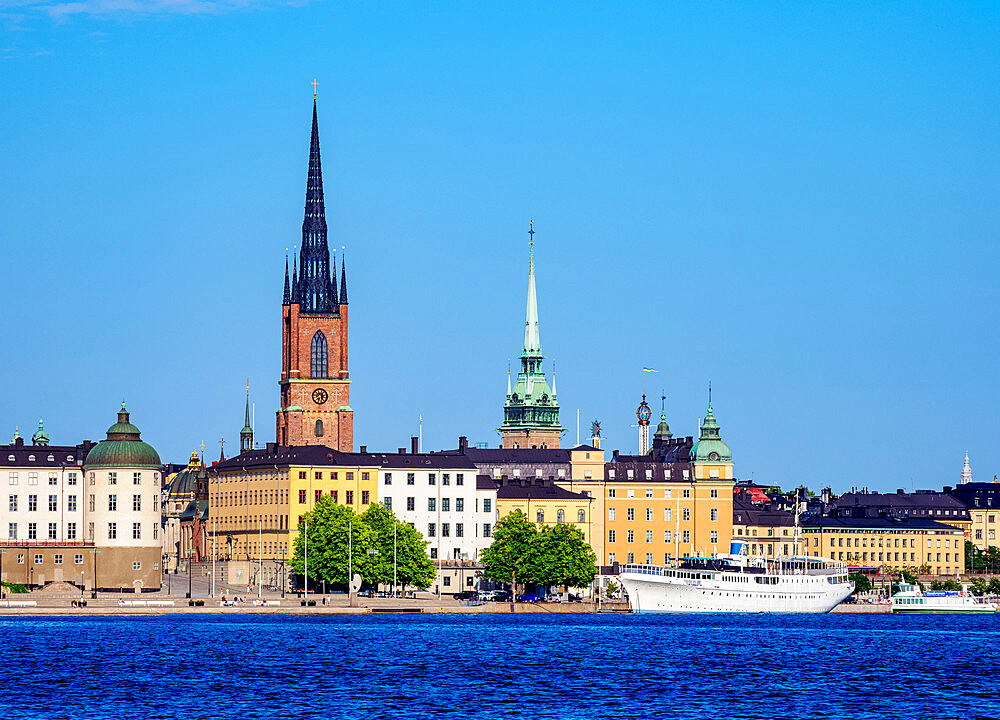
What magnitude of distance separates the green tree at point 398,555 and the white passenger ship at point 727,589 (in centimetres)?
1511

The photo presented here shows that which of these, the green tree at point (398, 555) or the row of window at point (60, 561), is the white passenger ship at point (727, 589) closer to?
the green tree at point (398, 555)

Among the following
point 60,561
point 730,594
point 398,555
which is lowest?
point 730,594

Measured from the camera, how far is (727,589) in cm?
19512

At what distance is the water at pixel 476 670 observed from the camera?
326 ft

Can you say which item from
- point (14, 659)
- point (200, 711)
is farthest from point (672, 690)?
point (14, 659)

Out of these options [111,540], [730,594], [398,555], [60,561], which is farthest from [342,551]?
[730,594]

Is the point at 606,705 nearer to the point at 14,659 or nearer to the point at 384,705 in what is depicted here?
the point at 384,705

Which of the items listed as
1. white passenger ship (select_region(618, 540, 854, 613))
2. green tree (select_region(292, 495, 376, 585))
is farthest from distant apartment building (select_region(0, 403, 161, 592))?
white passenger ship (select_region(618, 540, 854, 613))

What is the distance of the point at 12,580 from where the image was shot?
197 metres

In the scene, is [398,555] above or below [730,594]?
above

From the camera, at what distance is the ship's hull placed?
192m

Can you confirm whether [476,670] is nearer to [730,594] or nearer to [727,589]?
[727,589]

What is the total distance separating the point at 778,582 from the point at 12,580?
58639mm

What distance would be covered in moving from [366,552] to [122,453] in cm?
2142
